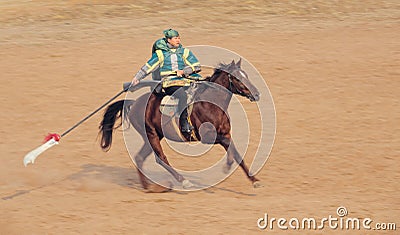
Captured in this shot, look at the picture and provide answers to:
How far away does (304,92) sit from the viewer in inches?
754

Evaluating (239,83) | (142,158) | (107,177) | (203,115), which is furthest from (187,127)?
(107,177)

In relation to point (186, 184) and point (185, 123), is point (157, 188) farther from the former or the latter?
point (185, 123)

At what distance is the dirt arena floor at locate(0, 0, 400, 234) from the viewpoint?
11805mm

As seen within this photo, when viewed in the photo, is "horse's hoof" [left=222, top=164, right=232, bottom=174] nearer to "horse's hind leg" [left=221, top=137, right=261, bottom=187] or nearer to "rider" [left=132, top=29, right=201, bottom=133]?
"horse's hind leg" [left=221, top=137, right=261, bottom=187]

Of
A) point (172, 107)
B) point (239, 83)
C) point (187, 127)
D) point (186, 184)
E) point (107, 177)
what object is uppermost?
point (239, 83)

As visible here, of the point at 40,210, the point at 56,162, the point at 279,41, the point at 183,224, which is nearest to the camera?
the point at 183,224

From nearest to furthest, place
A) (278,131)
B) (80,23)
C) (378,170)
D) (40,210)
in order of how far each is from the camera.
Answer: (40,210), (378,170), (278,131), (80,23)

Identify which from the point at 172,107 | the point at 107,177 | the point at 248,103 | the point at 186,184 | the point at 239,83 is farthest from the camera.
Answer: the point at 248,103

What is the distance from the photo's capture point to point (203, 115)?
1251 centimetres

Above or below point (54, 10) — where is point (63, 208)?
below

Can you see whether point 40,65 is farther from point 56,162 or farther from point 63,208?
point 63,208

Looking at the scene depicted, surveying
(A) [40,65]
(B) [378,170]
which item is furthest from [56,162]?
(A) [40,65]

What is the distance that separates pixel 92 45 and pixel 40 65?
225 cm

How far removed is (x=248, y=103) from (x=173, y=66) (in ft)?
21.4
